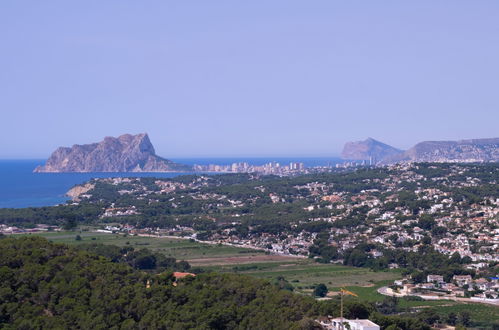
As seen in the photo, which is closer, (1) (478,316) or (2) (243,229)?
(1) (478,316)

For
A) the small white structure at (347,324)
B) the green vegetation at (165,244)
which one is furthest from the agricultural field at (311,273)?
the small white structure at (347,324)

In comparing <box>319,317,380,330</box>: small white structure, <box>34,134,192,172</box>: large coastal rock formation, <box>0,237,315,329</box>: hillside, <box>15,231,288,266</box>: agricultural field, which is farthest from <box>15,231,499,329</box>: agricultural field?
<box>34,134,192,172</box>: large coastal rock formation

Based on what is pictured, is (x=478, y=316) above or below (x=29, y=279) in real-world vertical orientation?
below

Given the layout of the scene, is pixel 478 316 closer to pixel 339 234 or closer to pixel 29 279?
pixel 29 279

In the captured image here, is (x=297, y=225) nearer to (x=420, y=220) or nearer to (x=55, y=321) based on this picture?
(x=420, y=220)

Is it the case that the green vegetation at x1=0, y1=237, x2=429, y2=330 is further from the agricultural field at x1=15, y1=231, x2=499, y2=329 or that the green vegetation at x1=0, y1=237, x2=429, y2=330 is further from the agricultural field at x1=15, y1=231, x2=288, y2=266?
the agricultural field at x1=15, y1=231, x2=288, y2=266

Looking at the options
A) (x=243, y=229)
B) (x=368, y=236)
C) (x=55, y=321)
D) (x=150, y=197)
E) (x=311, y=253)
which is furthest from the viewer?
(x=150, y=197)

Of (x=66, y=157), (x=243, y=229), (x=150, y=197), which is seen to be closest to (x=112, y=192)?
(x=150, y=197)

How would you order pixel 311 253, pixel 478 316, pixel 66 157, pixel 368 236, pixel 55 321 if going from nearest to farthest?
pixel 55 321 → pixel 478 316 → pixel 311 253 → pixel 368 236 → pixel 66 157
